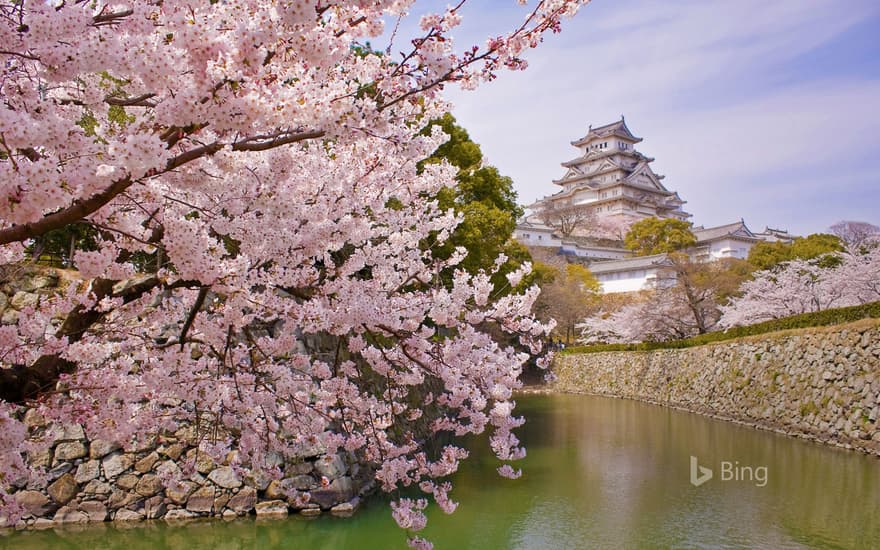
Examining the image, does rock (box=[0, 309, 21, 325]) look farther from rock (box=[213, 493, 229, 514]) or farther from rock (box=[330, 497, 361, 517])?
rock (box=[330, 497, 361, 517])

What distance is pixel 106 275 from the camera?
9.53 feet

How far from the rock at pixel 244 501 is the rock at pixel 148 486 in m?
0.78

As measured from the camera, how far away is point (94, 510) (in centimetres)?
681

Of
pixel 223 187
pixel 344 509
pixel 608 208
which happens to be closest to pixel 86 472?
pixel 344 509

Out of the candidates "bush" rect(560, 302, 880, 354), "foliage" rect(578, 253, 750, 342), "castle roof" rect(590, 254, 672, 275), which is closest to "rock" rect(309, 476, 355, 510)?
"bush" rect(560, 302, 880, 354)

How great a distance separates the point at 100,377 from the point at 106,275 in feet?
2.27

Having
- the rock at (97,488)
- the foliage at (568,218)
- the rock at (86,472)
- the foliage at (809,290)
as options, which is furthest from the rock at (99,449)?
the foliage at (568,218)

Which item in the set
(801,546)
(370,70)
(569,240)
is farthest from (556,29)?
(569,240)

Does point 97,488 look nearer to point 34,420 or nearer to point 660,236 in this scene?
point 34,420

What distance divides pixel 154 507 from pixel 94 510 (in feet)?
1.91

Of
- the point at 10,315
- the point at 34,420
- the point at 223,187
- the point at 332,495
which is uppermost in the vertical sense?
the point at 223,187

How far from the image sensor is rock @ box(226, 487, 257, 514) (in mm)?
6848

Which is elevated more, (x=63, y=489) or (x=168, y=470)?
(x=168, y=470)

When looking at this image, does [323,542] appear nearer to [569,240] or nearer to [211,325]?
[211,325]
